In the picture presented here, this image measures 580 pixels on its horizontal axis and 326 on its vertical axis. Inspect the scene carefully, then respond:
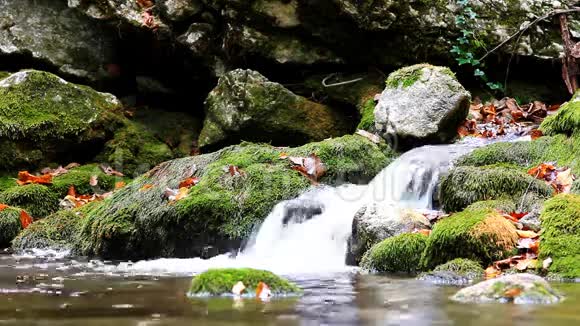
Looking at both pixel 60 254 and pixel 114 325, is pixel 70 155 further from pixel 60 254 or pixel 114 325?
pixel 114 325

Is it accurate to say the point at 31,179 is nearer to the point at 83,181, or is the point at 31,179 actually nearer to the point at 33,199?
the point at 33,199

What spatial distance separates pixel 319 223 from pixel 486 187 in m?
1.54

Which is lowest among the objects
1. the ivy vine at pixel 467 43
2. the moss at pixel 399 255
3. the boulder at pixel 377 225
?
the moss at pixel 399 255

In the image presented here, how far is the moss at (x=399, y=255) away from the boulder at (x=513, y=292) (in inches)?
61.6

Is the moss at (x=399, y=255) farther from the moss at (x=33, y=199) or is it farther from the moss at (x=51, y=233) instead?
the moss at (x=33, y=199)

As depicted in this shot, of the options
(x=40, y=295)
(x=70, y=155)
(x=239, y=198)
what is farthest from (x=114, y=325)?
(x=70, y=155)

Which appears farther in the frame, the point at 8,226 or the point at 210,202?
the point at 8,226

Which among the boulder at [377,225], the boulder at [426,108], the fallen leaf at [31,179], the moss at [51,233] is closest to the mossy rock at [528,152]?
the boulder at [426,108]

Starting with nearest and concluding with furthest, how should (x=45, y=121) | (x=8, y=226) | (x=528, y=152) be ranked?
1. (x=528, y=152)
2. (x=8, y=226)
3. (x=45, y=121)

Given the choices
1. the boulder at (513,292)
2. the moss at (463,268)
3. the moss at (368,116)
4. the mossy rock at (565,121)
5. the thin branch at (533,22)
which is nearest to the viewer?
the boulder at (513,292)

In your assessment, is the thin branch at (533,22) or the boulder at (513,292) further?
the thin branch at (533,22)

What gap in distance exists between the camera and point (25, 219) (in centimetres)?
832

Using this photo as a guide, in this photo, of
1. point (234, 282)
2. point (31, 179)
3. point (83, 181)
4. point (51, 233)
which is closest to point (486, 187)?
point (234, 282)

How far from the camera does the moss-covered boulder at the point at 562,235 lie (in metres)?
4.21
